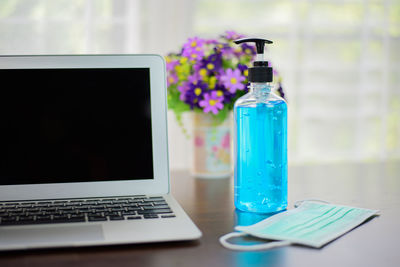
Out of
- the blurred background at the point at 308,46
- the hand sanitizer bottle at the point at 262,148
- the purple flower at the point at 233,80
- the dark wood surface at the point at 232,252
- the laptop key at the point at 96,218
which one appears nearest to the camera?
the dark wood surface at the point at 232,252

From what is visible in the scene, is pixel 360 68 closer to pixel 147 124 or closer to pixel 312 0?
pixel 312 0

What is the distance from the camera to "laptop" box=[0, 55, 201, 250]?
→ 3.16 ft

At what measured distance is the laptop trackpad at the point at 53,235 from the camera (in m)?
0.71

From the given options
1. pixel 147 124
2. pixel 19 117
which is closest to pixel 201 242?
pixel 147 124

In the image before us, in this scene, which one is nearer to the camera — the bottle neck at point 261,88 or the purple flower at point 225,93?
the bottle neck at point 261,88

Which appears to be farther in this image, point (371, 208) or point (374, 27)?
point (374, 27)

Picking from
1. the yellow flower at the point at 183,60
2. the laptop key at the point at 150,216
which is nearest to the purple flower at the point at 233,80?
the yellow flower at the point at 183,60

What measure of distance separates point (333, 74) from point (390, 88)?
35cm

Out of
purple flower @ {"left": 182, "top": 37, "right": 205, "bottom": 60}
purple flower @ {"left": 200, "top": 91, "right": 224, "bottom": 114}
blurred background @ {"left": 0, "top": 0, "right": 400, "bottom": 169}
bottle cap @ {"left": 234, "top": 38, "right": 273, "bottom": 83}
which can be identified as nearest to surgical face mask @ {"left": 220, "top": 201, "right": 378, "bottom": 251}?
bottle cap @ {"left": 234, "top": 38, "right": 273, "bottom": 83}

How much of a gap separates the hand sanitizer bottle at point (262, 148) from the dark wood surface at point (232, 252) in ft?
0.16

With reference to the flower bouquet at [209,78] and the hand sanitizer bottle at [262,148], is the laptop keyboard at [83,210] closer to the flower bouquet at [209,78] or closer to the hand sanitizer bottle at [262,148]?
the hand sanitizer bottle at [262,148]

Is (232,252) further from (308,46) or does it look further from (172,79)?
(308,46)

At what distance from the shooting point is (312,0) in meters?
2.61

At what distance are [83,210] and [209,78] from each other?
527mm
